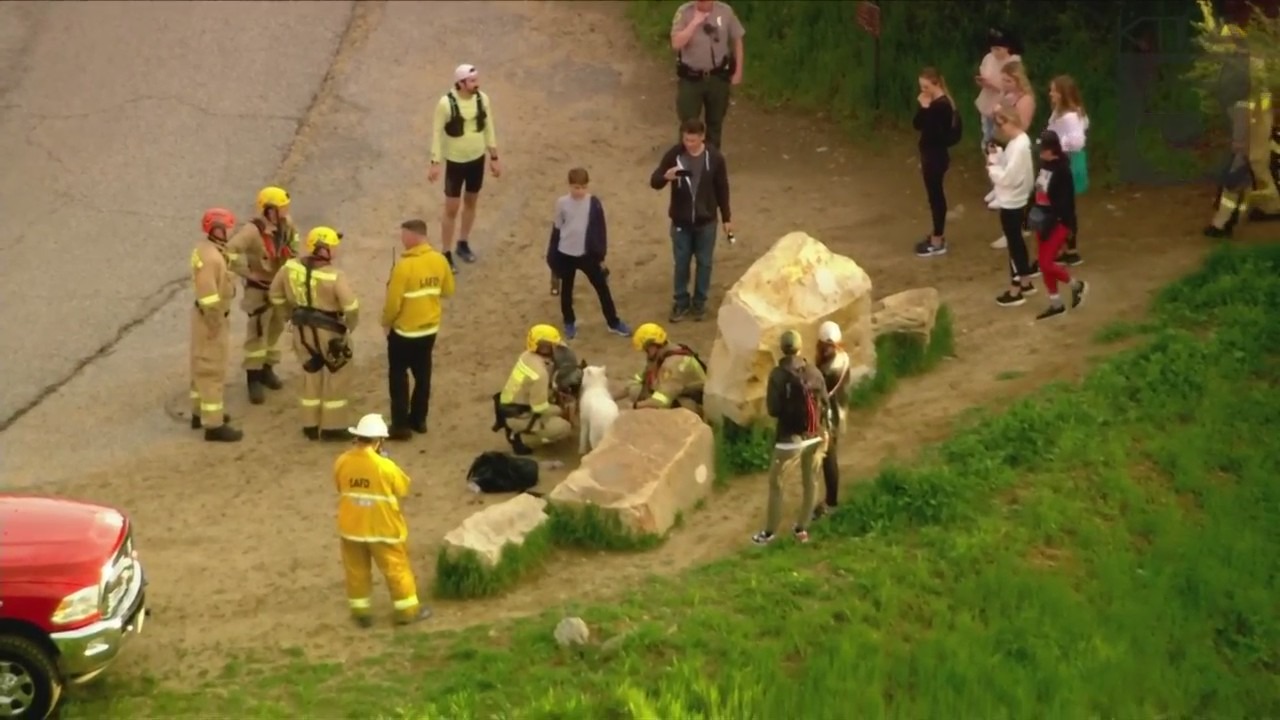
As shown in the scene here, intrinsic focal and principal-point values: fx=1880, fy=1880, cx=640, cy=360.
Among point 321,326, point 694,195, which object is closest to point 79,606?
point 321,326

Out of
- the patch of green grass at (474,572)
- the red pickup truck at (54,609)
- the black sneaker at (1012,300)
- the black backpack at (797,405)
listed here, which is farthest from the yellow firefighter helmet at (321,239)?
the black sneaker at (1012,300)

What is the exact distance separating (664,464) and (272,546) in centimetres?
288

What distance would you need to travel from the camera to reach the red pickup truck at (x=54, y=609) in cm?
1110

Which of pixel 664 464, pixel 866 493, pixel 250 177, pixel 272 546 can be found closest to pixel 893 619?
pixel 866 493

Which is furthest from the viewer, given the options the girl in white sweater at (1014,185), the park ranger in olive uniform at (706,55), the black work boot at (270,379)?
the park ranger in olive uniform at (706,55)

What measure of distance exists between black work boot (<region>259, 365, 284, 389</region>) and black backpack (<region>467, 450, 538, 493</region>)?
2745 mm

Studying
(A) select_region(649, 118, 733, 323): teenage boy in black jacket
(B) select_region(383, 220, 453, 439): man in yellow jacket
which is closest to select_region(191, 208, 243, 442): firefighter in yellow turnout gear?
(B) select_region(383, 220, 453, 439): man in yellow jacket

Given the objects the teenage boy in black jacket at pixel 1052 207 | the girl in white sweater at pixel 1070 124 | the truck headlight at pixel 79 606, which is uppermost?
the girl in white sweater at pixel 1070 124

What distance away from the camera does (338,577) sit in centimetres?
1305

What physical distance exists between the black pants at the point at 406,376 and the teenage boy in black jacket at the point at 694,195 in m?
2.66

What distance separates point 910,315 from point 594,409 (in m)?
2.94

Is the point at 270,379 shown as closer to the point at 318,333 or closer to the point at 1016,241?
the point at 318,333

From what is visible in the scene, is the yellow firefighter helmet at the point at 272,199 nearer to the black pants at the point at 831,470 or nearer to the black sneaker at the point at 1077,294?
the black pants at the point at 831,470

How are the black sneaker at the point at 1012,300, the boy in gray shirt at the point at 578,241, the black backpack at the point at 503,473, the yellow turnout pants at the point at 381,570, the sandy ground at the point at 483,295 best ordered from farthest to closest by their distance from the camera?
the black sneaker at the point at 1012,300 < the boy in gray shirt at the point at 578,241 < the black backpack at the point at 503,473 < the sandy ground at the point at 483,295 < the yellow turnout pants at the point at 381,570
